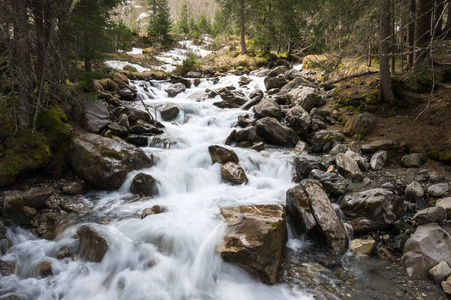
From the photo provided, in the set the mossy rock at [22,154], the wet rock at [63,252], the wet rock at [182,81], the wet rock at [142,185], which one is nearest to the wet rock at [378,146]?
the wet rock at [142,185]

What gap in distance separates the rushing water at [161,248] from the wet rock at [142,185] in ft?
0.78

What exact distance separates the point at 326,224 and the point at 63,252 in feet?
16.9

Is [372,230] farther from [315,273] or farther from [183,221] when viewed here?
[183,221]

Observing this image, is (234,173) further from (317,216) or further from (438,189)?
(438,189)

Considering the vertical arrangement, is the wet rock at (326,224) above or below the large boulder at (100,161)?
below

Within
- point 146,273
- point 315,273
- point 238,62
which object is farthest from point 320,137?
point 238,62

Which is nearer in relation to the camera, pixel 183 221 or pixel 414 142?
pixel 183 221

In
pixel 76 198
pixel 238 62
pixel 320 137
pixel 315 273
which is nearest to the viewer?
pixel 315 273

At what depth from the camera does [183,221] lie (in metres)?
5.58

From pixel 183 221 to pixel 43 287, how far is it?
266 centimetres

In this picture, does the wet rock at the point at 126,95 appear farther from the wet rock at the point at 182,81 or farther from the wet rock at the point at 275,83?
the wet rock at the point at 275,83

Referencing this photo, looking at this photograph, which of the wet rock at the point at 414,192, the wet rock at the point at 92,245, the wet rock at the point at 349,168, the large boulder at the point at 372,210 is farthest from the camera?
the wet rock at the point at 349,168

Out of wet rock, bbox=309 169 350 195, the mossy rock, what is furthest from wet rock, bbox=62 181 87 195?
wet rock, bbox=309 169 350 195

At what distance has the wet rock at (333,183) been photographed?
20.6 feet
